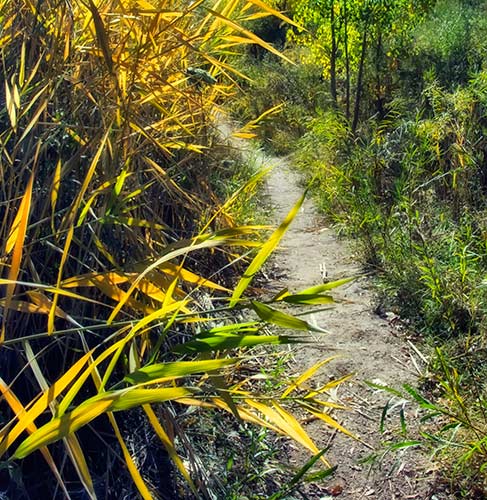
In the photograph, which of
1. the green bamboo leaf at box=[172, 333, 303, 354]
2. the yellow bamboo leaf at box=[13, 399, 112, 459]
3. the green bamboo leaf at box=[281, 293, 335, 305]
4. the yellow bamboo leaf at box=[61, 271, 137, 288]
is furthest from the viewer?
the yellow bamboo leaf at box=[61, 271, 137, 288]

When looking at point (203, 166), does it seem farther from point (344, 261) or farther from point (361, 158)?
point (361, 158)

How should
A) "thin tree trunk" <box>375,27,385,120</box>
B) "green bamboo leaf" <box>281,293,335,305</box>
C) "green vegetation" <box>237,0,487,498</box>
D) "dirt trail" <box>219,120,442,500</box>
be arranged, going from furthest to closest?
1. "thin tree trunk" <box>375,27,385,120</box>
2. "green vegetation" <box>237,0,487,498</box>
3. "dirt trail" <box>219,120,442,500</box>
4. "green bamboo leaf" <box>281,293,335,305</box>

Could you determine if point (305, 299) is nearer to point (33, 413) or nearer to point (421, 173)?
point (33, 413)

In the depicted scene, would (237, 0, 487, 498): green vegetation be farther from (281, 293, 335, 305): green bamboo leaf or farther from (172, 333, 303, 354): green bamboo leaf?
(172, 333, 303, 354): green bamboo leaf

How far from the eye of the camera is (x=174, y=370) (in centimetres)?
131

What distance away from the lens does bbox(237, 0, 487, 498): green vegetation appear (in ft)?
9.72

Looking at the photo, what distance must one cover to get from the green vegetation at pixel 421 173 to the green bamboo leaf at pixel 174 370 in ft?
3.52

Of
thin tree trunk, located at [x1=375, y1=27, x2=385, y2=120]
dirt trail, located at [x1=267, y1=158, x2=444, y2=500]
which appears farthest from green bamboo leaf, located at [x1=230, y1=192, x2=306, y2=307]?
thin tree trunk, located at [x1=375, y1=27, x2=385, y2=120]

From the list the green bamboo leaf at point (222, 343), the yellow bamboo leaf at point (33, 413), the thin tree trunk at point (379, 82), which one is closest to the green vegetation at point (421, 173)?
the thin tree trunk at point (379, 82)

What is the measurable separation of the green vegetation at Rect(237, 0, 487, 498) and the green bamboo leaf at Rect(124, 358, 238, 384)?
1073 millimetres

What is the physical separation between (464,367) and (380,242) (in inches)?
51.7

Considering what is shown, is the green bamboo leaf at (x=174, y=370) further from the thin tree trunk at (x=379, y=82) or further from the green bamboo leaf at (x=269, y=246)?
the thin tree trunk at (x=379, y=82)

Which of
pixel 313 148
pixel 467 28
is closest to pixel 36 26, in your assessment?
pixel 313 148

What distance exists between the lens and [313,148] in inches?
249
